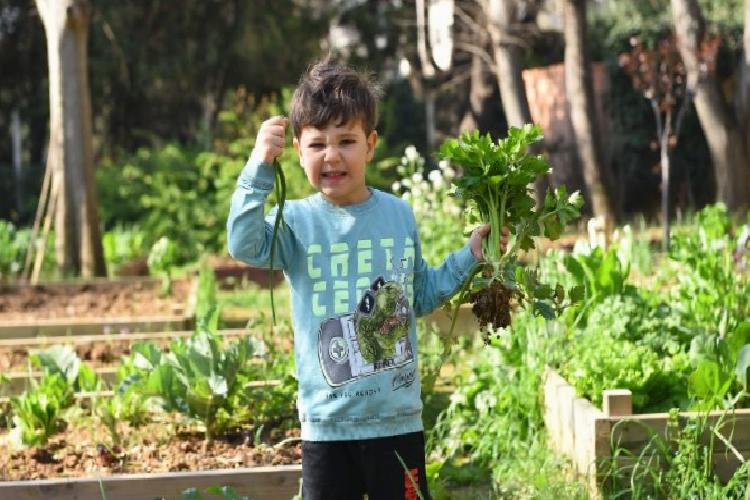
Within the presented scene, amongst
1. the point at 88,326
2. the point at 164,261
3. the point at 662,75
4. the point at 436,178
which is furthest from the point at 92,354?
the point at 662,75

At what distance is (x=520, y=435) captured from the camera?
16.5 feet

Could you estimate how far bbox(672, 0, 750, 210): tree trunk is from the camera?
13.6 meters

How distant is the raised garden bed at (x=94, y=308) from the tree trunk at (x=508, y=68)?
429cm

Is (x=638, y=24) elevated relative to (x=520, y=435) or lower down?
elevated

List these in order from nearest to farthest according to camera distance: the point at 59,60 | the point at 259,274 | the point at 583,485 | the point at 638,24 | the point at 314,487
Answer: the point at 314,487
the point at 583,485
the point at 59,60
the point at 259,274
the point at 638,24

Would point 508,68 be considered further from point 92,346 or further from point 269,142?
point 269,142

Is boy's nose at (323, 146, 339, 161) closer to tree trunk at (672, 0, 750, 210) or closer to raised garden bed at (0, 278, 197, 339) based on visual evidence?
raised garden bed at (0, 278, 197, 339)

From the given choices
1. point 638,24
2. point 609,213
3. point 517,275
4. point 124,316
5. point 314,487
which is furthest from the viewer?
point 638,24

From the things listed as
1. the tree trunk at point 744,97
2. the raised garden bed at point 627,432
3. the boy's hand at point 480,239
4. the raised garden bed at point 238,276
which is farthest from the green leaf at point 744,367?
the tree trunk at point 744,97

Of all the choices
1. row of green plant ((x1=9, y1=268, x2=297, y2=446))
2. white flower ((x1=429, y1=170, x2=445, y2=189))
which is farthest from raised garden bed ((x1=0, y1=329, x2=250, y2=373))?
white flower ((x1=429, y1=170, x2=445, y2=189))

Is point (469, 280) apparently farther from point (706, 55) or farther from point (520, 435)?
point (706, 55)

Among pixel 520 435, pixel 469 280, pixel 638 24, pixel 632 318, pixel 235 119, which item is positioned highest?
pixel 638 24

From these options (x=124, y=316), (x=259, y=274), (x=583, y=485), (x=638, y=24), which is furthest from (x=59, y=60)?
(x=638, y=24)

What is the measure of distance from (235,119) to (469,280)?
12888mm
